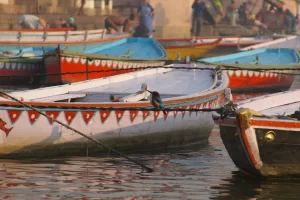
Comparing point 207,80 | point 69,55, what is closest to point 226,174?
point 207,80

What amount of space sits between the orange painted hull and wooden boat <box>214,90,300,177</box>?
13898mm

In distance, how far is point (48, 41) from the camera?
107ft

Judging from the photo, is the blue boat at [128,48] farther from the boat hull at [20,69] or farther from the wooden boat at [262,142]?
the wooden boat at [262,142]

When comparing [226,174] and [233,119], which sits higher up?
[233,119]

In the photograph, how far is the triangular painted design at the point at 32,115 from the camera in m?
15.5

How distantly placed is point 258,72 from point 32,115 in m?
14.2

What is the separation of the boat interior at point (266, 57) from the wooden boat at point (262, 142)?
51.2 feet

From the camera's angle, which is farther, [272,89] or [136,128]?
[272,89]

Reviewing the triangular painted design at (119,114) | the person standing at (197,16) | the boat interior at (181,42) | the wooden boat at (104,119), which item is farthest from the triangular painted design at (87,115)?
the person standing at (197,16)

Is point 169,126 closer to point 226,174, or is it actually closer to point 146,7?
point 226,174

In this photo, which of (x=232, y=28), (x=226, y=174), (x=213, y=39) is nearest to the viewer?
(x=226, y=174)

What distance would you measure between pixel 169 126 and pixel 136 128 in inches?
35.1

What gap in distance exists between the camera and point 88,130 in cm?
1614

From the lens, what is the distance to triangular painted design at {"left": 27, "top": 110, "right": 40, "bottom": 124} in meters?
15.5
